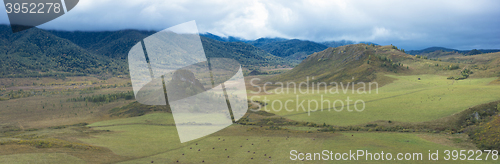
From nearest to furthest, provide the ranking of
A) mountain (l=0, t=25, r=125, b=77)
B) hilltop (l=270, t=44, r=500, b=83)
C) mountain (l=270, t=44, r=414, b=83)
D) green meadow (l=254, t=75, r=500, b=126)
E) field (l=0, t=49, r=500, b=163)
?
1. field (l=0, t=49, r=500, b=163)
2. green meadow (l=254, t=75, r=500, b=126)
3. hilltop (l=270, t=44, r=500, b=83)
4. mountain (l=270, t=44, r=414, b=83)
5. mountain (l=0, t=25, r=125, b=77)

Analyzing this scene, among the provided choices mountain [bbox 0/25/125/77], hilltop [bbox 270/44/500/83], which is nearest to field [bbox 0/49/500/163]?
hilltop [bbox 270/44/500/83]

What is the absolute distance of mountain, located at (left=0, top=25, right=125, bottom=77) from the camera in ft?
408

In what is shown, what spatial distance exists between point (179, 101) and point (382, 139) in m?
37.2

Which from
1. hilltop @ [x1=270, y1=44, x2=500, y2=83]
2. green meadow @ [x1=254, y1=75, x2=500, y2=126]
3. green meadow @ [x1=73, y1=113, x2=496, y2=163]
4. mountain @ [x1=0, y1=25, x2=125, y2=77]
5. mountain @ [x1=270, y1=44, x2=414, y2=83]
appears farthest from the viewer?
mountain @ [x1=0, y1=25, x2=125, y2=77]

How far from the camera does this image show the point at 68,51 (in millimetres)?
164750

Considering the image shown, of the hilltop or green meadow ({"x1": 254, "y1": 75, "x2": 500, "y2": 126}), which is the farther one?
the hilltop

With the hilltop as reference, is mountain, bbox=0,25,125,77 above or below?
above

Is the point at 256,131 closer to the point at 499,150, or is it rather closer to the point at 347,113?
the point at 347,113

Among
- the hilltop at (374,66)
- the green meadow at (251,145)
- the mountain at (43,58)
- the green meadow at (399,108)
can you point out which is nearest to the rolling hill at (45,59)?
the mountain at (43,58)

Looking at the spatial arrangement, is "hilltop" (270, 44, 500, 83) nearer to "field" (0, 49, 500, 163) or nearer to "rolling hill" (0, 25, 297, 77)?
"field" (0, 49, 500, 163)

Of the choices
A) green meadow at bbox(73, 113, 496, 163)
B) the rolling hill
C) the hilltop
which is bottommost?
green meadow at bbox(73, 113, 496, 163)

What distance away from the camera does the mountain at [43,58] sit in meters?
124

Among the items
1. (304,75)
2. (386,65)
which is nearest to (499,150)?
(386,65)

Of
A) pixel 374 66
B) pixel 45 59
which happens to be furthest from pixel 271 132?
pixel 45 59
